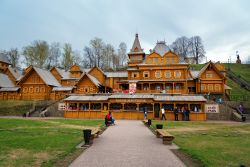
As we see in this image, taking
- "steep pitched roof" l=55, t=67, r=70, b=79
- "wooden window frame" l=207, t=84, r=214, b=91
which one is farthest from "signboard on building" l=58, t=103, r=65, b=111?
"wooden window frame" l=207, t=84, r=214, b=91

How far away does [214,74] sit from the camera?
1859 inches

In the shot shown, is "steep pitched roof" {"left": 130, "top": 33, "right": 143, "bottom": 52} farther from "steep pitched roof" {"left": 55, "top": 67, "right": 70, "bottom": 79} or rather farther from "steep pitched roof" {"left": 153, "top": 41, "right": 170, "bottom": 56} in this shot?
"steep pitched roof" {"left": 55, "top": 67, "right": 70, "bottom": 79}

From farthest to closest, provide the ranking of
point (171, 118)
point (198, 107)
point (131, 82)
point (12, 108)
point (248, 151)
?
point (131, 82) < point (12, 108) < point (198, 107) < point (171, 118) < point (248, 151)

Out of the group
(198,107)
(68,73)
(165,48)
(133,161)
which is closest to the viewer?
(133,161)

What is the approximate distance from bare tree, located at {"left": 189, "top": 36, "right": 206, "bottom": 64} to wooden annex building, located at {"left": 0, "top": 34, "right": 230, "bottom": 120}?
46.7 meters

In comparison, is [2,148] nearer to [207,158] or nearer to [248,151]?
[207,158]

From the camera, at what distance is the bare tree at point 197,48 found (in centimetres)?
9544

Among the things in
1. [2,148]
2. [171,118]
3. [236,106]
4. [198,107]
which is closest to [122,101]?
[171,118]

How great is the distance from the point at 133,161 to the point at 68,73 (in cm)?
5543

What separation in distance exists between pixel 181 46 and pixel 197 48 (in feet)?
23.0

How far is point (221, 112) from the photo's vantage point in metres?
34.5

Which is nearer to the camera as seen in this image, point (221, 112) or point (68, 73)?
point (221, 112)

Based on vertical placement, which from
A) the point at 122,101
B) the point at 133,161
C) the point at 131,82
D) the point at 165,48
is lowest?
the point at 133,161

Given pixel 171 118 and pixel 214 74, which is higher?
pixel 214 74
